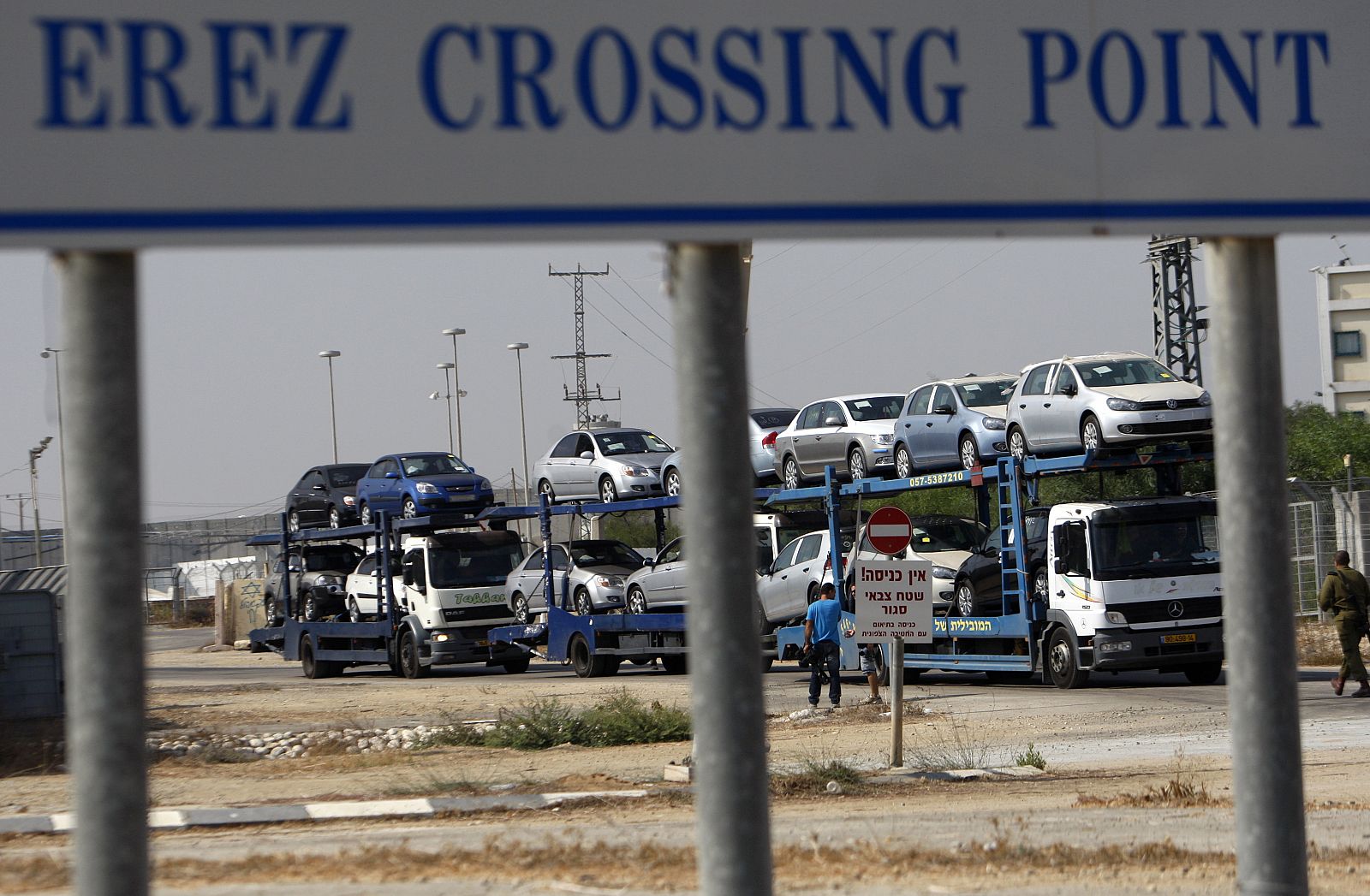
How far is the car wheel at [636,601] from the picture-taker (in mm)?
26500

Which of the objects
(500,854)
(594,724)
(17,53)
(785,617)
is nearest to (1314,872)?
(500,854)

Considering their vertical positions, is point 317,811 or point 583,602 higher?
point 583,602

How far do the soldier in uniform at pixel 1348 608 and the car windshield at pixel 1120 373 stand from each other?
3270 mm

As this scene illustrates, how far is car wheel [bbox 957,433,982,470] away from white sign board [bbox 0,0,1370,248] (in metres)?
18.5

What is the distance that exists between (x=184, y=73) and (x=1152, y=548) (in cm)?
1852

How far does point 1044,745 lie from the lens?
15.5m

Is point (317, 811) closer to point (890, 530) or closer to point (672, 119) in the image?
point (890, 530)

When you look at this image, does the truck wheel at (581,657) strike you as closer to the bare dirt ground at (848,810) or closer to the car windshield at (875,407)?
the bare dirt ground at (848,810)

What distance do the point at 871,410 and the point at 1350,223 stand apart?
21355 millimetres

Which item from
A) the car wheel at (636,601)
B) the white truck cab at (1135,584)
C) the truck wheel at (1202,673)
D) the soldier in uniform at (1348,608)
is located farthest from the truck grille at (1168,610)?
the car wheel at (636,601)

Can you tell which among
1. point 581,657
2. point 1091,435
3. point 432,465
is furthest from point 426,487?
point 1091,435

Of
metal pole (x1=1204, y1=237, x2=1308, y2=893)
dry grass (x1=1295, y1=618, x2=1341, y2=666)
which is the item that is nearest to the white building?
dry grass (x1=1295, y1=618, x2=1341, y2=666)

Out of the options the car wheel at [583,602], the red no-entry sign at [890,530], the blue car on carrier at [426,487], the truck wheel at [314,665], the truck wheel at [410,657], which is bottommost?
the truck wheel at [314,665]

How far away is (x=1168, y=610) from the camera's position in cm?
2016
